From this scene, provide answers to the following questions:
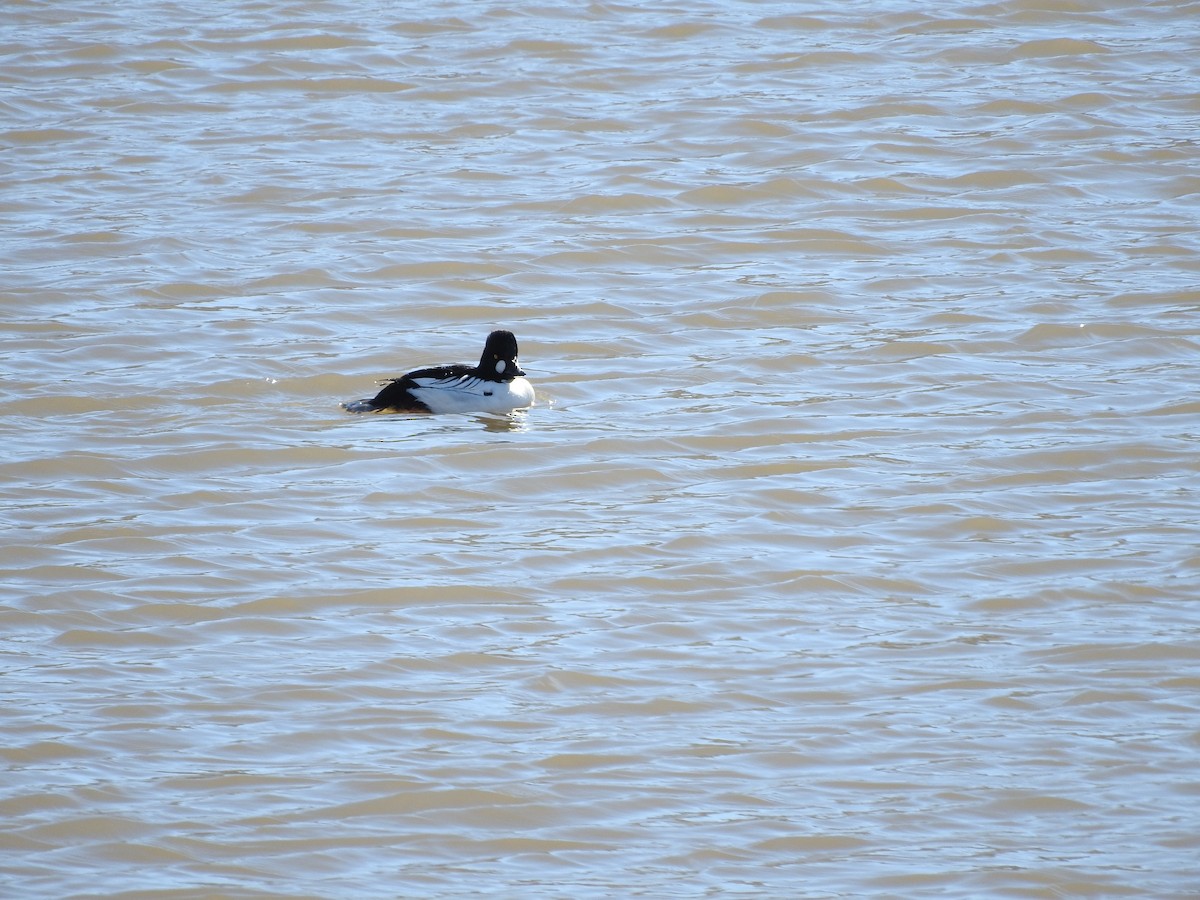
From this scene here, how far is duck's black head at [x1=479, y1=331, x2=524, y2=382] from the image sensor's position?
32.8 feet

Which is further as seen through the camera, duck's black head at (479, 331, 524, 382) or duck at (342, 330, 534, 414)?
duck's black head at (479, 331, 524, 382)

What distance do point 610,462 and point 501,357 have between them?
1.47 meters

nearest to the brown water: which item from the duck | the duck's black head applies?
the duck

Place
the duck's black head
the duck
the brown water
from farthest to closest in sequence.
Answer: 1. the duck's black head
2. the duck
3. the brown water

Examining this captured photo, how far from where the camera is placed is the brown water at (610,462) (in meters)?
5.50

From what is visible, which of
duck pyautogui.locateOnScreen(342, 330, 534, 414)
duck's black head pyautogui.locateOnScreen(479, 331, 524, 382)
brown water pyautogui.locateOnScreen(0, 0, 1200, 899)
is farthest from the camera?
duck's black head pyautogui.locateOnScreen(479, 331, 524, 382)

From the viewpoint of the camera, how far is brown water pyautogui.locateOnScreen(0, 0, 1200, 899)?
5.50m

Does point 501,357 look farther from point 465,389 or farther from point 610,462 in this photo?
point 610,462

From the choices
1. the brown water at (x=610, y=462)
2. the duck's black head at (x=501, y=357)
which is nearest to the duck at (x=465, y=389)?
the duck's black head at (x=501, y=357)

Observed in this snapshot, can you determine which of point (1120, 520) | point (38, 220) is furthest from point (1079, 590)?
point (38, 220)

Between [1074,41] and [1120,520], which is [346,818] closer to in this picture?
[1120,520]

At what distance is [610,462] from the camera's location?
891cm

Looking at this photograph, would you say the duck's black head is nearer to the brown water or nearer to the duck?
the duck

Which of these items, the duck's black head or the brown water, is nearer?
the brown water
